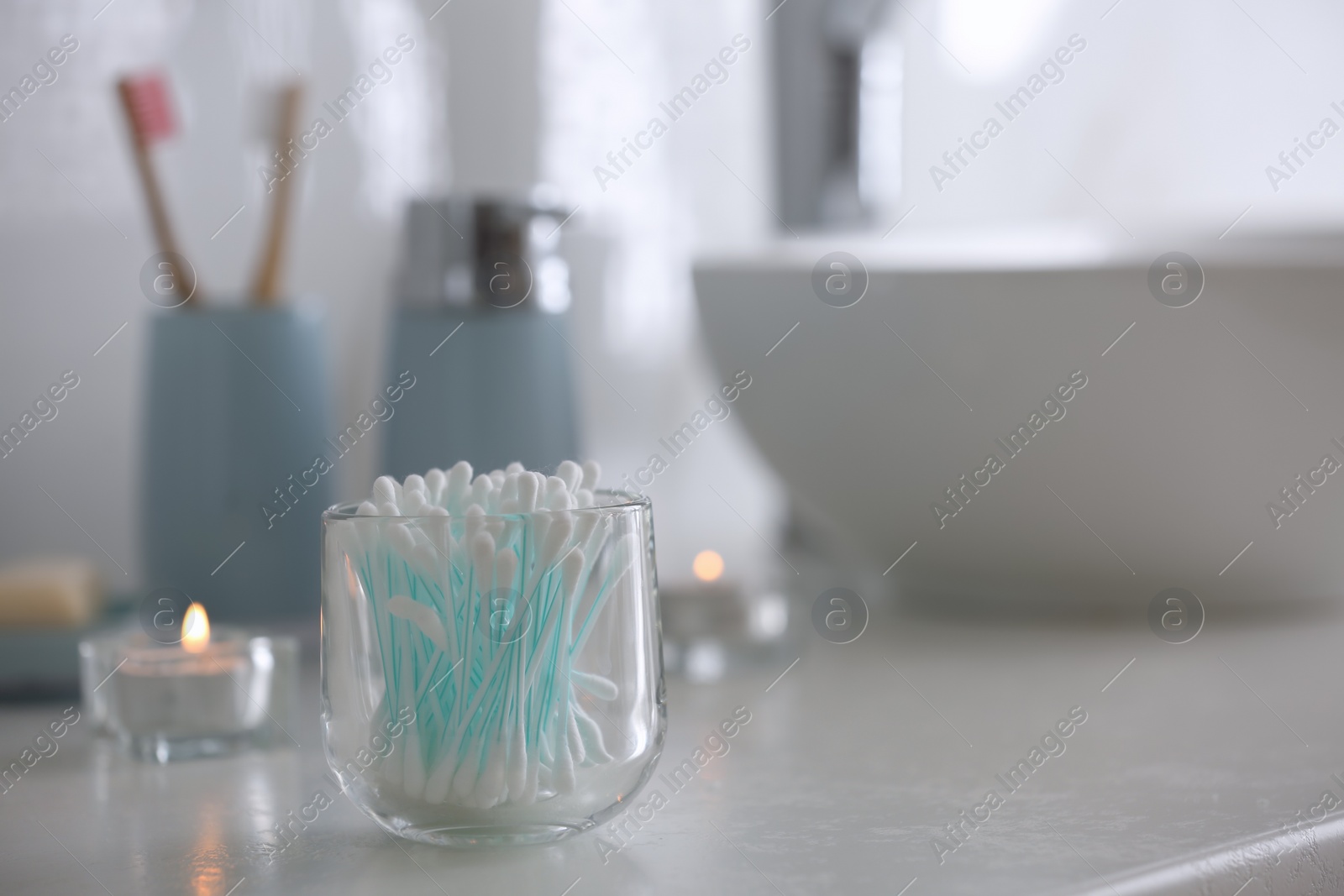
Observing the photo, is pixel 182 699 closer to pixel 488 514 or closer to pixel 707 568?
pixel 488 514

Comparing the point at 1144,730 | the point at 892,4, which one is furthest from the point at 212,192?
the point at 1144,730

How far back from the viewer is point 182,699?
0.51 meters

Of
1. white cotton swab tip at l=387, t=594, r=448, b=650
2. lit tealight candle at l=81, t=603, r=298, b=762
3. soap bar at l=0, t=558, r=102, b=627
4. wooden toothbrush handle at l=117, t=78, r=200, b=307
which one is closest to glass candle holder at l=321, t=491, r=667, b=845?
white cotton swab tip at l=387, t=594, r=448, b=650

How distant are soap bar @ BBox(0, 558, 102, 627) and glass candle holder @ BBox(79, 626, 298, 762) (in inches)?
3.3

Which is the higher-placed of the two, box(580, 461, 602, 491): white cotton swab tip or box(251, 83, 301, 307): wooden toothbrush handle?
box(251, 83, 301, 307): wooden toothbrush handle

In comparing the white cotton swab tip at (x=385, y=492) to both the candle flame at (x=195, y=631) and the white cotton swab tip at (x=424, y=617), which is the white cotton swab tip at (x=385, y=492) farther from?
the candle flame at (x=195, y=631)

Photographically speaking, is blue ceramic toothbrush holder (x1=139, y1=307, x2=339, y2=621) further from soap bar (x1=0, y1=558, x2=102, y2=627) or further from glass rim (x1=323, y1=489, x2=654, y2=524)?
glass rim (x1=323, y1=489, x2=654, y2=524)

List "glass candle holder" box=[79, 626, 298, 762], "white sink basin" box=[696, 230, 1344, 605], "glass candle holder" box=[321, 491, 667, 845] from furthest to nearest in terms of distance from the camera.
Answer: "white sink basin" box=[696, 230, 1344, 605] → "glass candle holder" box=[79, 626, 298, 762] → "glass candle holder" box=[321, 491, 667, 845]

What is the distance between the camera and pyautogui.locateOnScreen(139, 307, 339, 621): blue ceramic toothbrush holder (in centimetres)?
70

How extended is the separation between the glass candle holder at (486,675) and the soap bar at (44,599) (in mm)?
270

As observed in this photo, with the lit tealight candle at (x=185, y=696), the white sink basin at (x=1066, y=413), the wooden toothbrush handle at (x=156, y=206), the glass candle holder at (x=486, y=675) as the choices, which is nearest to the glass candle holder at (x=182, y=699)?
the lit tealight candle at (x=185, y=696)

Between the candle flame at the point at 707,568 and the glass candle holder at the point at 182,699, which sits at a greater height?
the candle flame at the point at 707,568

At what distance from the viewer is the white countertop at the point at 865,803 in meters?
0.37

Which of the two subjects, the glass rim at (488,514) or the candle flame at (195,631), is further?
the candle flame at (195,631)
